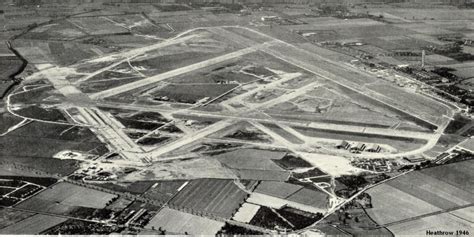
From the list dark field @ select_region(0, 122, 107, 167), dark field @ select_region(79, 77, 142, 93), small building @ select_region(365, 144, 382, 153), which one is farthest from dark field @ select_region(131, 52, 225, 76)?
small building @ select_region(365, 144, 382, 153)

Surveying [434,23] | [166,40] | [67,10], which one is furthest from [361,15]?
[67,10]

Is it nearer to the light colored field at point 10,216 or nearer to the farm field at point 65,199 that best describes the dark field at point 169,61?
the farm field at point 65,199

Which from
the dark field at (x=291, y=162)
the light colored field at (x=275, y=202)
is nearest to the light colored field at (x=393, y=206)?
the light colored field at (x=275, y=202)

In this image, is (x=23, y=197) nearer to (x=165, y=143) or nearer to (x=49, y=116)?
(x=165, y=143)

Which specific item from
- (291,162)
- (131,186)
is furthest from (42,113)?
(291,162)

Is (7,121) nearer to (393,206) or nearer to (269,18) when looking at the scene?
(393,206)
